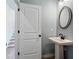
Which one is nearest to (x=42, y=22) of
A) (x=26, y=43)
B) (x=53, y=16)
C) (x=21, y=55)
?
(x=53, y=16)

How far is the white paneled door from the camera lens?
3235mm

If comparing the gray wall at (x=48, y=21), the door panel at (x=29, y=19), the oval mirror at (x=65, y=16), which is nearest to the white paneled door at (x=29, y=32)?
the door panel at (x=29, y=19)

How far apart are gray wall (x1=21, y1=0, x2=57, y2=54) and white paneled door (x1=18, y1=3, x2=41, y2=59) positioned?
0.43m

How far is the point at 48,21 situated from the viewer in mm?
4031

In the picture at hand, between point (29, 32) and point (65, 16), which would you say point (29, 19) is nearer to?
point (29, 32)

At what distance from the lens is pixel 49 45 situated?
158 inches

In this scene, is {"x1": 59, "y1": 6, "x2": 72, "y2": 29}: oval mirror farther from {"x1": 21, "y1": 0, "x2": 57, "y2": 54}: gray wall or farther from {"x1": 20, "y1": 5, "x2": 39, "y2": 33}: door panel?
{"x1": 20, "y1": 5, "x2": 39, "y2": 33}: door panel

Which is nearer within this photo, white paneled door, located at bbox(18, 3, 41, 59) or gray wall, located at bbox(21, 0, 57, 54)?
white paneled door, located at bbox(18, 3, 41, 59)

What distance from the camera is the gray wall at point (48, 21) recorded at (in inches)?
154

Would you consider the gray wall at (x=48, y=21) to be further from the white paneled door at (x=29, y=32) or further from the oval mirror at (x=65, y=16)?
the oval mirror at (x=65, y=16)

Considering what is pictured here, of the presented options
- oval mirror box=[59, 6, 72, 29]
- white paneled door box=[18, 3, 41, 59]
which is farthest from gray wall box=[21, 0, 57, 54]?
oval mirror box=[59, 6, 72, 29]

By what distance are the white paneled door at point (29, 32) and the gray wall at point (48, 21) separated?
432 mm
